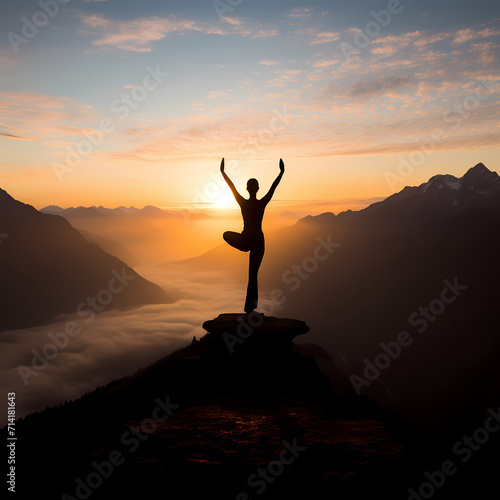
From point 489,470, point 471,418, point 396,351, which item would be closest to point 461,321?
point 396,351

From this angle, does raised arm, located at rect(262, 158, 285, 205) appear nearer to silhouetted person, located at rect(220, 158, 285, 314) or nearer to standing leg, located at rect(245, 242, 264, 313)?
silhouetted person, located at rect(220, 158, 285, 314)

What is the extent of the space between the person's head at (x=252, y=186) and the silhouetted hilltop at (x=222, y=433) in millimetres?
4582

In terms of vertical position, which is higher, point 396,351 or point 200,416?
point 200,416

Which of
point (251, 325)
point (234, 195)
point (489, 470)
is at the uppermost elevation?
point (234, 195)

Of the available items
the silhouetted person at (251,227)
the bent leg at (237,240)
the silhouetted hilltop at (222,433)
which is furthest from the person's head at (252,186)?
the silhouetted hilltop at (222,433)

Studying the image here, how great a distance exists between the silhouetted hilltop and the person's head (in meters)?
4.58

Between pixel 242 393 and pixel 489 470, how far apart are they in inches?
266

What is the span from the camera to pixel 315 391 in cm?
1155

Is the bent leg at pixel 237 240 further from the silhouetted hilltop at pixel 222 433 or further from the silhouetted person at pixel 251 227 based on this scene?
the silhouetted hilltop at pixel 222 433

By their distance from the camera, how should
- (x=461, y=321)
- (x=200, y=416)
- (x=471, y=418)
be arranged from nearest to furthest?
1. (x=200, y=416)
2. (x=471, y=418)
3. (x=461, y=321)

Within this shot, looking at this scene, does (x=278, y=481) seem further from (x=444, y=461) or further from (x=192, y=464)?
(x=444, y=461)

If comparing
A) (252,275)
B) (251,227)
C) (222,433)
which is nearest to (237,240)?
(251,227)

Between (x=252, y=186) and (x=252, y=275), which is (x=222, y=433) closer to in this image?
(x=252, y=275)

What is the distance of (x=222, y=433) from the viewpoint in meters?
8.13
